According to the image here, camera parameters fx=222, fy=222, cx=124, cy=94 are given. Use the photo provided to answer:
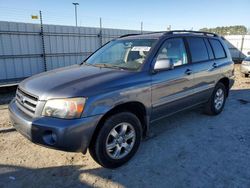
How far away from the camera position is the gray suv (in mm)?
2605

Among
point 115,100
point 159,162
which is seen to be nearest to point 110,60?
point 115,100

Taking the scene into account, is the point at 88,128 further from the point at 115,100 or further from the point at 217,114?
the point at 217,114

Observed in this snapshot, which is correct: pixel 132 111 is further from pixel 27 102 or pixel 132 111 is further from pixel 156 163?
pixel 27 102

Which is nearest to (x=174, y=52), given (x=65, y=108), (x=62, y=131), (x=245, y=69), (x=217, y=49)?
(x=217, y=49)

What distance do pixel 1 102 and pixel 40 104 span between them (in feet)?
15.1

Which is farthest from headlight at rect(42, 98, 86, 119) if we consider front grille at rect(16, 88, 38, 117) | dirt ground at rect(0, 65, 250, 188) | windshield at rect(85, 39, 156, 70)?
windshield at rect(85, 39, 156, 70)

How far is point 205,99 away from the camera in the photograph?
479 cm

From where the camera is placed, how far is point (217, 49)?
16.8 feet

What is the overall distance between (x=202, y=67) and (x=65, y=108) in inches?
117

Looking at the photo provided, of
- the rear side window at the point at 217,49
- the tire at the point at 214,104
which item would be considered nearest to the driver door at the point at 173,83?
the tire at the point at 214,104

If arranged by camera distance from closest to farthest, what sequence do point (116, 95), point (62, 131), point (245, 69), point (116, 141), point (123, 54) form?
point (62, 131), point (116, 95), point (116, 141), point (123, 54), point (245, 69)

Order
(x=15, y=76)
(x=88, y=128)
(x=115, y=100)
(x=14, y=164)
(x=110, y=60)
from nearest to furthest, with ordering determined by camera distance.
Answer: (x=88, y=128), (x=115, y=100), (x=14, y=164), (x=110, y=60), (x=15, y=76)

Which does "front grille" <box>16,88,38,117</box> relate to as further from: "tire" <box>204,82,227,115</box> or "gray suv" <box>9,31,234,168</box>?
"tire" <box>204,82,227,115</box>

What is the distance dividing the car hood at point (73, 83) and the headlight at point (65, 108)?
6cm
